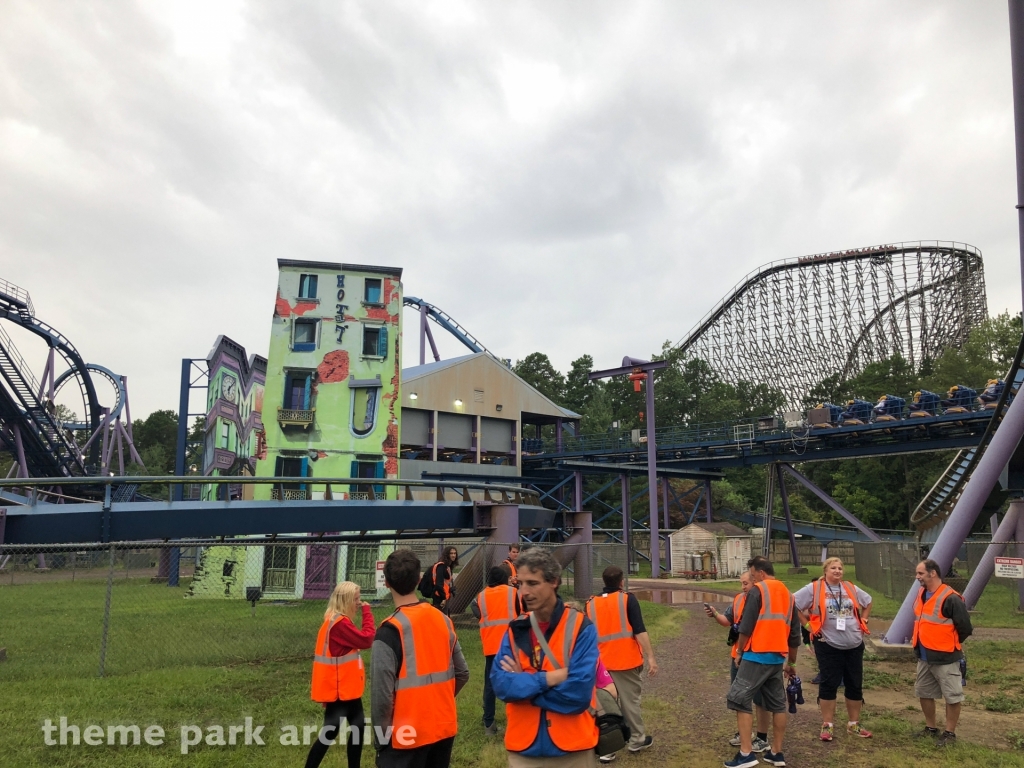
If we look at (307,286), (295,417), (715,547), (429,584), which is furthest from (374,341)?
(429,584)

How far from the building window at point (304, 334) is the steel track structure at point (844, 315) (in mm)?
43394

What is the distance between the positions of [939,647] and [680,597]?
55.9ft

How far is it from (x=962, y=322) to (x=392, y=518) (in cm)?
5900

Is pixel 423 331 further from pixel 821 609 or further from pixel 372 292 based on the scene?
pixel 821 609

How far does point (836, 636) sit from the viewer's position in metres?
7.29

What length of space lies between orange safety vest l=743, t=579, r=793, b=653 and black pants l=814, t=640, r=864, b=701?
1.07 m

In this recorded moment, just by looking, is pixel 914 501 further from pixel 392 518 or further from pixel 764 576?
pixel 764 576

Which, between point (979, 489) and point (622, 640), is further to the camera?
point (979, 489)

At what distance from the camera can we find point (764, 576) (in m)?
6.80

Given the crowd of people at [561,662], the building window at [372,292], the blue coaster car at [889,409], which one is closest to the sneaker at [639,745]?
the crowd of people at [561,662]

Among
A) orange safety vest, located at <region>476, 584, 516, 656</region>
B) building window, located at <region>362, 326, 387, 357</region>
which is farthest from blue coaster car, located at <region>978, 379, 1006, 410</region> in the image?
orange safety vest, located at <region>476, 584, 516, 656</region>

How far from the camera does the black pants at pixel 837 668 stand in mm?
7344

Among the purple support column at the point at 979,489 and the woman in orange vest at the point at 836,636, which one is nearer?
the woman in orange vest at the point at 836,636

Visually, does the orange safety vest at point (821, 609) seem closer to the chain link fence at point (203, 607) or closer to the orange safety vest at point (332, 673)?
Answer: the orange safety vest at point (332, 673)
